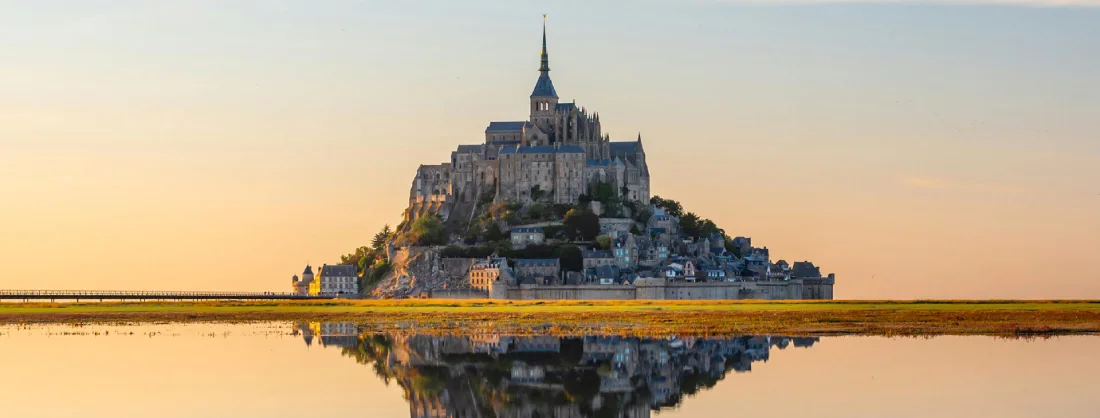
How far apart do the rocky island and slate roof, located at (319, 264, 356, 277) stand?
16cm

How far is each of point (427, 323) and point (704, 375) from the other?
110 ft

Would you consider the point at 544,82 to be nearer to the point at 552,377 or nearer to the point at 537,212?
the point at 537,212

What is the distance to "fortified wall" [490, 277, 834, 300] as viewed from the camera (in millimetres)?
119375

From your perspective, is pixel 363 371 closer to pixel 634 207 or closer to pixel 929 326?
pixel 929 326

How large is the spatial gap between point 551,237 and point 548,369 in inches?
3448

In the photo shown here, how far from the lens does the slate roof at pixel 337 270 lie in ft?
458

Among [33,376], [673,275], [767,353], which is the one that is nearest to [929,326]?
[767,353]

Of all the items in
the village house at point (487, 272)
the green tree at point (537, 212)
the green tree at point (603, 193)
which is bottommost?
the village house at point (487, 272)

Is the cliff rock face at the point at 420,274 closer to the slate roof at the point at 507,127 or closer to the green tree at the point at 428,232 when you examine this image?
the green tree at the point at 428,232

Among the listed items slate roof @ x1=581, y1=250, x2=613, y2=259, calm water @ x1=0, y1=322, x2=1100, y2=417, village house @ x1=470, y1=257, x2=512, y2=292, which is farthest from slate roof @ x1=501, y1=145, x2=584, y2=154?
calm water @ x1=0, y1=322, x2=1100, y2=417

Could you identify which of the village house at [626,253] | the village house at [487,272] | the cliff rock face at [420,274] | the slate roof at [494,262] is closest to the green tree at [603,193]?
the village house at [626,253]

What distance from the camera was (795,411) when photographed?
1401 inches

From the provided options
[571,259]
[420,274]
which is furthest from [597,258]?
[420,274]

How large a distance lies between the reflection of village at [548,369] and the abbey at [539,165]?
7474 centimetres
